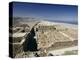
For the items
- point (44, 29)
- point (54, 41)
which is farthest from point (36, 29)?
point (54, 41)

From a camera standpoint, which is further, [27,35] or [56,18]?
[56,18]

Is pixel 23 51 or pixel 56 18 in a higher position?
pixel 56 18

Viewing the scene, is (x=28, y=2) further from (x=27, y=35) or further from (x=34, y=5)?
(x=27, y=35)
